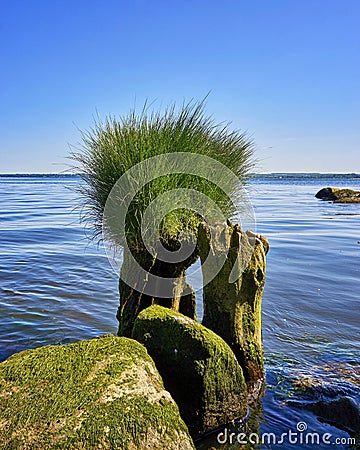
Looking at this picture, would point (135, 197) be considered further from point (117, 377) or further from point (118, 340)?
point (117, 377)

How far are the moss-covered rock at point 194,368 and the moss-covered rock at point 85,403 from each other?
0.67m

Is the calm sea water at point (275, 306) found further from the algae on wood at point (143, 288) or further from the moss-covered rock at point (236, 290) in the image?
the algae on wood at point (143, 288)

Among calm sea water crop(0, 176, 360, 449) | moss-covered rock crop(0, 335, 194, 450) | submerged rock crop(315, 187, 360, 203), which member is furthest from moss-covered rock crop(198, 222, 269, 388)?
submerged rock crop(315, 187, 360, 203)

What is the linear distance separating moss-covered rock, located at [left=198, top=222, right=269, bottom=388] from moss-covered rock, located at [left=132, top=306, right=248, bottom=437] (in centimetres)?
66

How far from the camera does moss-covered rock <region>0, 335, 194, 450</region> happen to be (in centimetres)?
293

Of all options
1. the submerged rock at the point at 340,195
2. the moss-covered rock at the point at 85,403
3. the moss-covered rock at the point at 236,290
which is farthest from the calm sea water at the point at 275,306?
the submerged rock at the point at 340,195

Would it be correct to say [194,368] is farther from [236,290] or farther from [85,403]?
[85,403]

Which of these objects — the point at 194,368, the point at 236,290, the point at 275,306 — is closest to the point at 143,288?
the point at 236,290

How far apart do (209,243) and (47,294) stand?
533 centimetres

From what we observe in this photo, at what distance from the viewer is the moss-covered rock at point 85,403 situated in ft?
9.60

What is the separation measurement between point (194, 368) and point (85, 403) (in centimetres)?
141

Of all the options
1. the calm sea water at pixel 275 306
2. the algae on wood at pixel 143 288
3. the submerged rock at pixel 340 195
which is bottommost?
the calm sea water at pixel 275 306

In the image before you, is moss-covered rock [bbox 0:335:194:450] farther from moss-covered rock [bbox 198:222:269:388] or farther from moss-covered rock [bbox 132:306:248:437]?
moss-covered rock [bbox 198:222:269:388]

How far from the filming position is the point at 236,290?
518 centimetres
